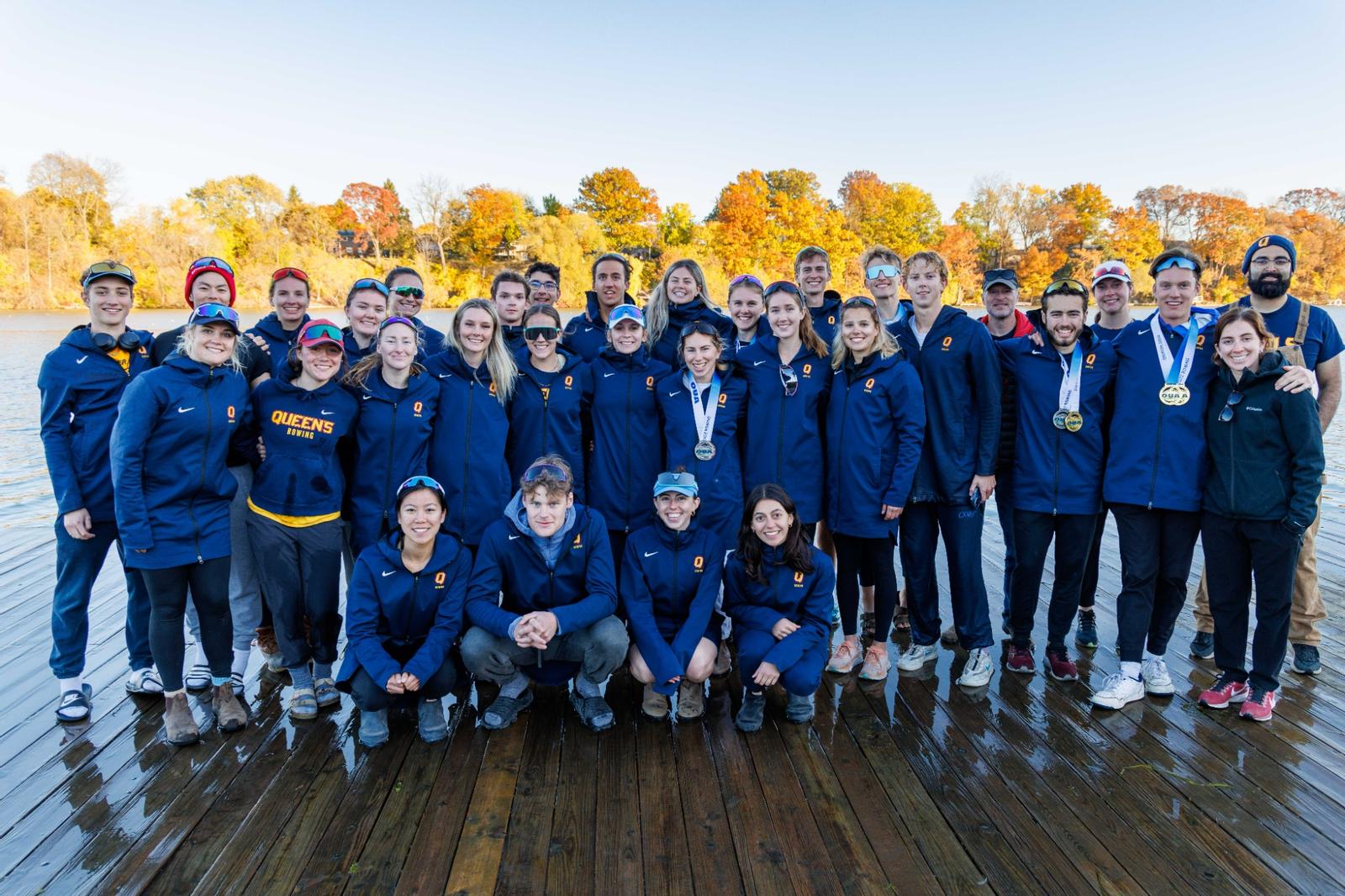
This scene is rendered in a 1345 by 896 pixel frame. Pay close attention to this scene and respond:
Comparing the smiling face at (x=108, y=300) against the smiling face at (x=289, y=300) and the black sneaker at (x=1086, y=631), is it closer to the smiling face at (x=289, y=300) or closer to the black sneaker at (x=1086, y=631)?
the smiling face at (x=289, y=300)

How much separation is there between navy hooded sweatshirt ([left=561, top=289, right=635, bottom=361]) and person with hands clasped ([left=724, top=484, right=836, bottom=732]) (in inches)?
64.6

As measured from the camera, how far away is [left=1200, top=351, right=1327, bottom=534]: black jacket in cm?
298

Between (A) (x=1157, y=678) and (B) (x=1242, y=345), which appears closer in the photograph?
(B) (x=1242, y=345)

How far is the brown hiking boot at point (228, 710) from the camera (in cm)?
313

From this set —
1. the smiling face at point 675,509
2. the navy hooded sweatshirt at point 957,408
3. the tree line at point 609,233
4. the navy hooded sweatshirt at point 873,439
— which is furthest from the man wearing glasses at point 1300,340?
the tree line at point 609,233

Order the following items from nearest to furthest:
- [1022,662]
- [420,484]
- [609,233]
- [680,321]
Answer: [420,484] < [1022,662] < [680,321] < [609,233]

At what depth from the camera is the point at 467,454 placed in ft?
11.6

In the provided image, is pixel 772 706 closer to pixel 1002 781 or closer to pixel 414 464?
pixel 1002 781

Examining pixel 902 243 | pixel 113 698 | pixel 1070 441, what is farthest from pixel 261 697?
pixel 902 243

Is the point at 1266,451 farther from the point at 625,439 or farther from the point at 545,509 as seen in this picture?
the point at 545,509

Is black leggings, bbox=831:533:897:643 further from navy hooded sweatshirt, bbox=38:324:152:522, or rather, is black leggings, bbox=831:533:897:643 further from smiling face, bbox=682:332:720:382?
navy hooded sweatshirt, bbox=38:324:152:522

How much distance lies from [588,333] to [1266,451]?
3488 mm

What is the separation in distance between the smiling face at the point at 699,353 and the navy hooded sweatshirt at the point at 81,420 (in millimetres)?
2463

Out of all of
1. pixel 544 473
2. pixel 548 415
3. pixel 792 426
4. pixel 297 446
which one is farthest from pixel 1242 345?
pixel 297 446
